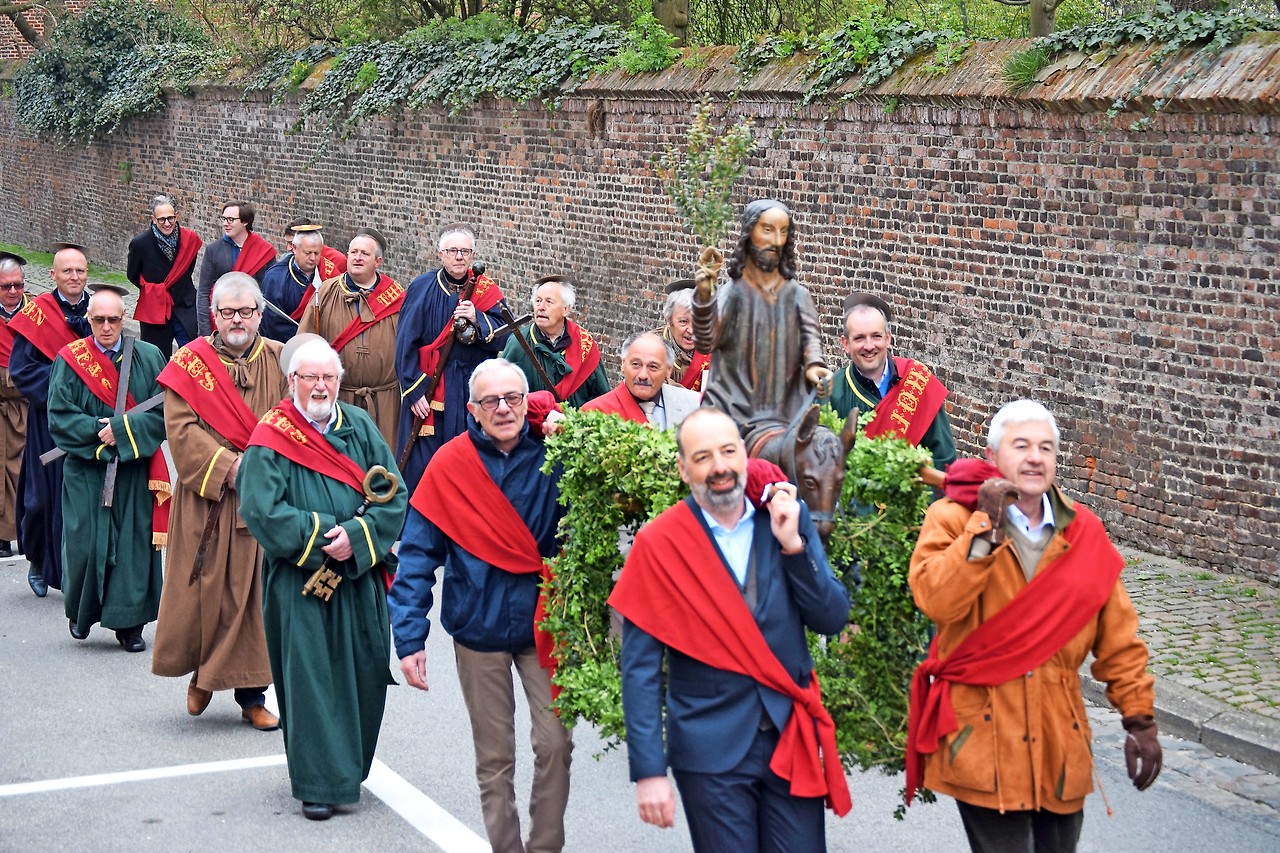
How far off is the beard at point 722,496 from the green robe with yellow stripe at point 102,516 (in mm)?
5718

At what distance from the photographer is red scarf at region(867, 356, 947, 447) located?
8.16 m

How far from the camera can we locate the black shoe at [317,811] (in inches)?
284

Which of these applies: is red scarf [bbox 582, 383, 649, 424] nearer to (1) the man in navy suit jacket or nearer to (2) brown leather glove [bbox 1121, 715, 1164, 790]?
(1) the man in navy suit jacket

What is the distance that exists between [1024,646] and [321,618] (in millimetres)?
3392

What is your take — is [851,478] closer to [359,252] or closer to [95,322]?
[95,322]

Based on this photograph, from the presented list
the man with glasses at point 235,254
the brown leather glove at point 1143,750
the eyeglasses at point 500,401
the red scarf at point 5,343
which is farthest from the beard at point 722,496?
the man with glasses at point 235,254

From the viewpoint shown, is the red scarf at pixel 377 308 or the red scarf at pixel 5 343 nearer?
the red scarf at pixel 5 343

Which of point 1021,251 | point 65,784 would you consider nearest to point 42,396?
point 65,784

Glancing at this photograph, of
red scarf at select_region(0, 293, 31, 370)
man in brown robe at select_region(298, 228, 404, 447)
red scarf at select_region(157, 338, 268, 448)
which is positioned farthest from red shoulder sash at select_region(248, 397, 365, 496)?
red scarf at select_region(0, 293, 31, 370)

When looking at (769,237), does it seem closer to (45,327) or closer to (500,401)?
(500,401)

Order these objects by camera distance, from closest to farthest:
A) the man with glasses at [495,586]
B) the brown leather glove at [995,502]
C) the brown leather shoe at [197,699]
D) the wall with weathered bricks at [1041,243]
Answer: the brown leather glove at [995,502], the man with glasses at [495,586], the brown leather shoe at [197,699], the wall with weathered bricks at [1041,243]

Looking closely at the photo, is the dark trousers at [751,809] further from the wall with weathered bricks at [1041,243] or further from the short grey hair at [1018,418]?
the wall with weathered bricks at [1041,243]

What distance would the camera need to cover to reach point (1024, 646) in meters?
4.83

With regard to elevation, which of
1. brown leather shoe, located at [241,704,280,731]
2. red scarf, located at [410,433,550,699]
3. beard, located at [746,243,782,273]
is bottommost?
brown leather shoe, located at [241,704,280,731]
